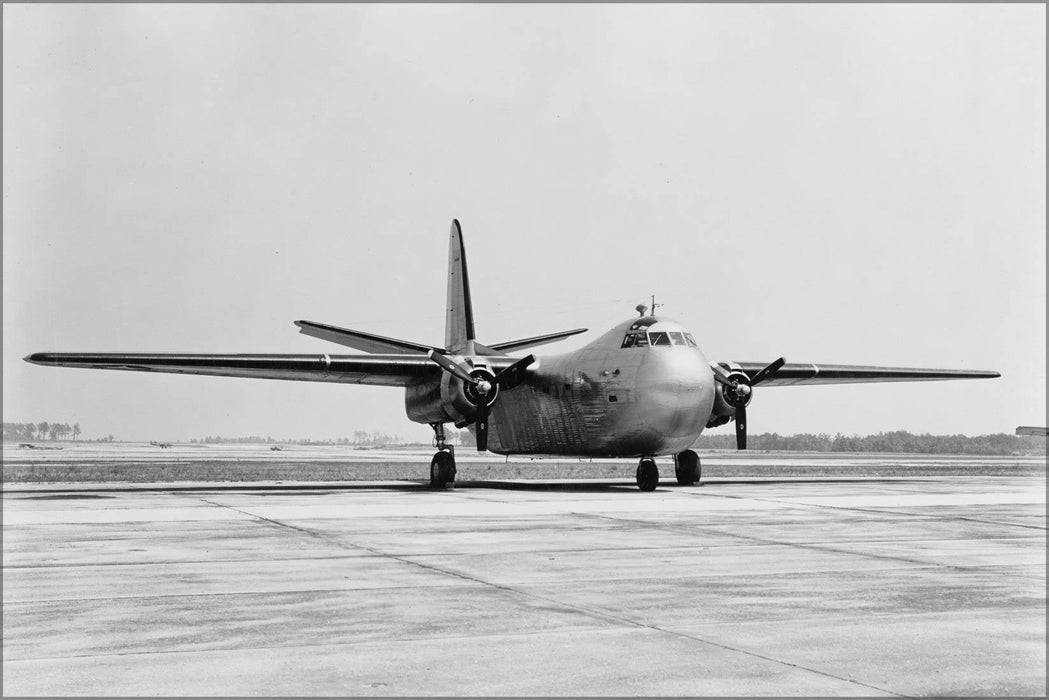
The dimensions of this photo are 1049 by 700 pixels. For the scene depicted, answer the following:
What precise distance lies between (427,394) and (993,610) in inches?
889

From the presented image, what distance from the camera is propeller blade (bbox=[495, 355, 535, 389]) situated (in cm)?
2836

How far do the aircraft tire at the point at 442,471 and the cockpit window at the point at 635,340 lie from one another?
5.98m

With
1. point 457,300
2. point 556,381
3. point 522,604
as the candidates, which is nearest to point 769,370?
point 556,381

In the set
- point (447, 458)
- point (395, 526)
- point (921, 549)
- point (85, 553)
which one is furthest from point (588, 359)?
point (85, 553)

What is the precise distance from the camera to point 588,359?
27.1 meters

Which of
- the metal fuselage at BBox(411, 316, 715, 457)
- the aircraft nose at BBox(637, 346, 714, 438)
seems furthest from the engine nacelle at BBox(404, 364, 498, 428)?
the aircraft nose at BBox(637, 346, 714, 438)

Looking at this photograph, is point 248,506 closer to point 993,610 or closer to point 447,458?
point 447,458

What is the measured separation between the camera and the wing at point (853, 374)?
107ft

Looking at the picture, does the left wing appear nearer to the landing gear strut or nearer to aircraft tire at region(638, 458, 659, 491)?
the landing gear strut

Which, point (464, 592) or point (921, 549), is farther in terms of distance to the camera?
point (921, 549)

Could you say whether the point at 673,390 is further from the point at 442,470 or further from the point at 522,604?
the point at 522,604

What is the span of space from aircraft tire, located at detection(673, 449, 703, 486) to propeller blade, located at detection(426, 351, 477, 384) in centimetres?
625

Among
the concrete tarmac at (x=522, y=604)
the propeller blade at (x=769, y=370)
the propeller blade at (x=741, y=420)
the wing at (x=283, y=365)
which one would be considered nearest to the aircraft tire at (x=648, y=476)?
the propeller blade at (x=741, y=420)

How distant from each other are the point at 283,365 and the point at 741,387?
40.7ft
